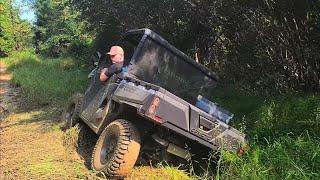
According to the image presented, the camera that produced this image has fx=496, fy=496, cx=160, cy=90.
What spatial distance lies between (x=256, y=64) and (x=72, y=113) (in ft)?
11.6

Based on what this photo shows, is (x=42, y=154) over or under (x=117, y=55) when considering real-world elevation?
under

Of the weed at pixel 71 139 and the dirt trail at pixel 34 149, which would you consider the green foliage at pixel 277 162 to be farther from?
the weed at pixel 71 139

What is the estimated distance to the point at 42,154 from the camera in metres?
7.08

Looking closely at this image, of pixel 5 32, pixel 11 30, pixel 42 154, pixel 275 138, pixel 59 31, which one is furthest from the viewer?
pixel 11 30

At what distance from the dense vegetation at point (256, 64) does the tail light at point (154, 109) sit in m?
0.87

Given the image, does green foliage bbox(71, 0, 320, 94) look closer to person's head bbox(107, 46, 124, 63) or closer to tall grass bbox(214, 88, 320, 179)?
tall grass bbox(214, 88, 320, 179)

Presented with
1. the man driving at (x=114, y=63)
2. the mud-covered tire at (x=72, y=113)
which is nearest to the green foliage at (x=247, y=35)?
the man driving at (x=114, y=63)

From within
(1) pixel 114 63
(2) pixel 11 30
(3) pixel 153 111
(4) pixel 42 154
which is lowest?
(4) pixel 42 154

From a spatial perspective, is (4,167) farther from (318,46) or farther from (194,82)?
(318,46)

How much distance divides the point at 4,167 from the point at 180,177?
2.45 m

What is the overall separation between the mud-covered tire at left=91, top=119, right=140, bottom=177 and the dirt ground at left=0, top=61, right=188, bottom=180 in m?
0.18

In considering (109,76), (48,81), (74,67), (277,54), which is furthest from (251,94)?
(74,67)

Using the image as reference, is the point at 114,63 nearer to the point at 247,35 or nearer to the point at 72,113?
the point at 72,113

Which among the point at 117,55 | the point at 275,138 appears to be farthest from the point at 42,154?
the point at 275,138
